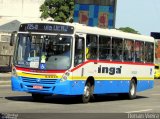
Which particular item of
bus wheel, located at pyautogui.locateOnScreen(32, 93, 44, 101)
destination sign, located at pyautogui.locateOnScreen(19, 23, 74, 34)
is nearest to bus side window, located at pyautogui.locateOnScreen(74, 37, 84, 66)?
destination sign, located at pyautogui.locateOnScreen(19, 23, 74, 34)

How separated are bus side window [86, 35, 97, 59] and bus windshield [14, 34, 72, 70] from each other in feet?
3.96

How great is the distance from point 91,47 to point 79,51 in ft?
3.13

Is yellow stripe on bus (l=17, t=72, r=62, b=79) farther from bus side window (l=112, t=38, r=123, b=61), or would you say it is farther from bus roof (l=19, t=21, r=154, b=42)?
bus side window (l=112, t=38, r=123, b=61)

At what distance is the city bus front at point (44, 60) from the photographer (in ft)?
67.1

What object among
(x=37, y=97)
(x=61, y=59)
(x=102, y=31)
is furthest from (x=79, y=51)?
(x=37, y=97)

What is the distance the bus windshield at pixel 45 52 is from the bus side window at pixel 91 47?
3.96ft

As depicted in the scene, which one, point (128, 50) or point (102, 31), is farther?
point (128, 50)

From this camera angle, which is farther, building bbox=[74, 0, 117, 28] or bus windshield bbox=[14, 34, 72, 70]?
building bbox=[74, 0, 117, 28]

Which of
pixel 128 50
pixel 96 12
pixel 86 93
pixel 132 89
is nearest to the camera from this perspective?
pixel 86 93

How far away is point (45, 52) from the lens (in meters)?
20.6

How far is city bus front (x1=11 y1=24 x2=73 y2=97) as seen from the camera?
67.1 ft

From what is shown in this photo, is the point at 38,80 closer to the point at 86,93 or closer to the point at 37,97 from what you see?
the point at 37,97

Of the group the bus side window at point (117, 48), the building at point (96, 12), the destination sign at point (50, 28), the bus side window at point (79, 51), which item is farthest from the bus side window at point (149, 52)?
the building at point (96, 12)

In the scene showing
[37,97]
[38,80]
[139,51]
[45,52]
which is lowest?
[37,97]
